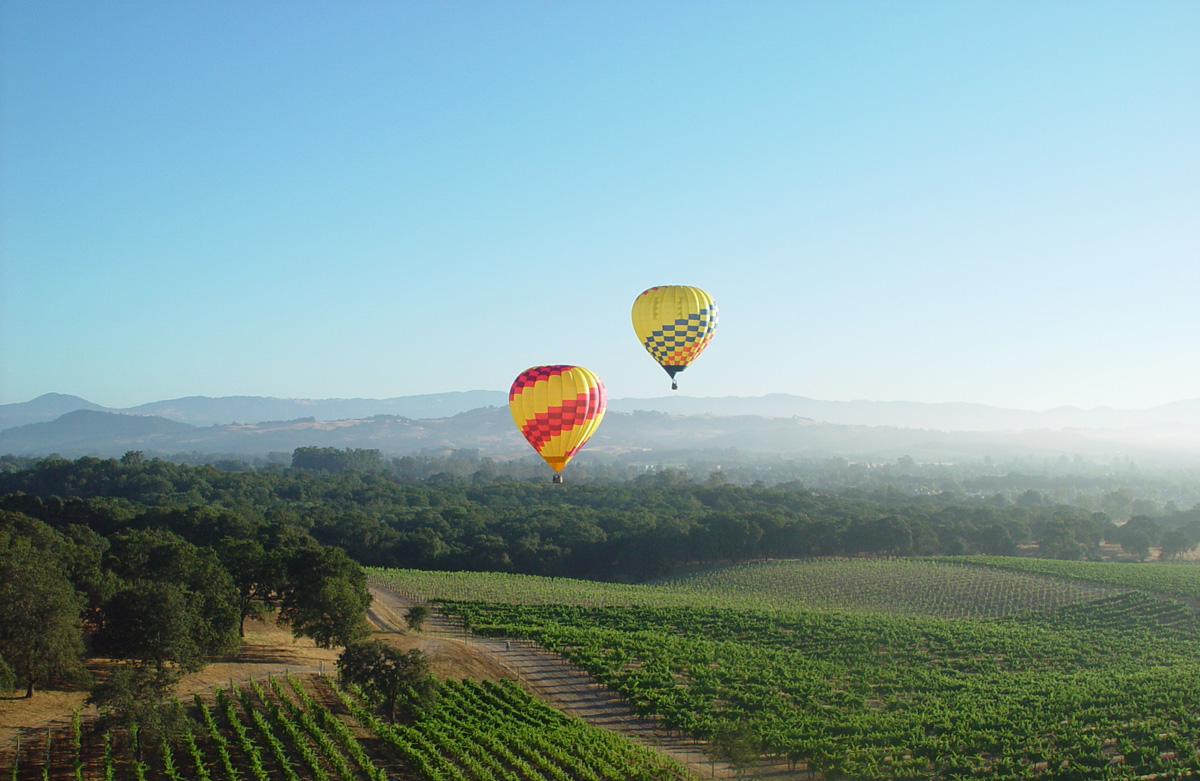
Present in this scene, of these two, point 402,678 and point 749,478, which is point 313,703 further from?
point 749,478

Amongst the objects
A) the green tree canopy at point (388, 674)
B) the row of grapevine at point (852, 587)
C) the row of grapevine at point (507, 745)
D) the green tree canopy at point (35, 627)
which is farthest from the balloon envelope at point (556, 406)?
the row of grapevine at point (852, 587)

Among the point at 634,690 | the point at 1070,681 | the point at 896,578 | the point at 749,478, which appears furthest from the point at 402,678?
the point at 749,478

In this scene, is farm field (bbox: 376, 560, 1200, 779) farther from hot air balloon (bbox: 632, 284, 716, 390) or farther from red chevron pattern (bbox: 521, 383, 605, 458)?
hot air balloon (bbox: 632, 284, 716, 390)

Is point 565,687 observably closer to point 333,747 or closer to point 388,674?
point 388,674

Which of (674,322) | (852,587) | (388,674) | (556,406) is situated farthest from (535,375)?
(852,587)

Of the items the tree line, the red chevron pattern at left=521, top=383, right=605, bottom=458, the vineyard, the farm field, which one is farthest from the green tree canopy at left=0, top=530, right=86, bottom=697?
the farm field
